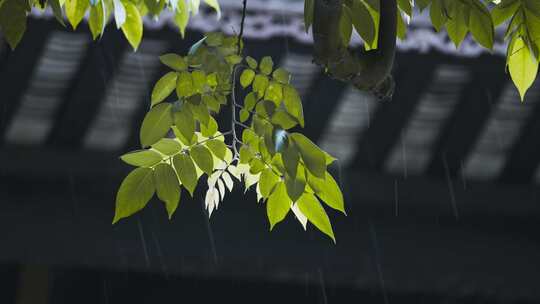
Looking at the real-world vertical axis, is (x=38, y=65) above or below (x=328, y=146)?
above

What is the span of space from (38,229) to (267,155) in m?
5.24

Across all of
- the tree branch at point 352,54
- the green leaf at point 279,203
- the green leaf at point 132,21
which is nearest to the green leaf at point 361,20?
the tree branch at point 352,54

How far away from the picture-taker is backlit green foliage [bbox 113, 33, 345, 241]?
1534 mm

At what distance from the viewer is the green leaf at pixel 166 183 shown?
1.61 m

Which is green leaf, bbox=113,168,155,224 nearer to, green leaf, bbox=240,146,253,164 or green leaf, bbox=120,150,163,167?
green leaf, bbox=120,150,163,167

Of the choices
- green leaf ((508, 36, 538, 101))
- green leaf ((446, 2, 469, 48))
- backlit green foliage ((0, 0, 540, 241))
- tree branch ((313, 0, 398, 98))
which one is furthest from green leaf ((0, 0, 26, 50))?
green leaf ((508, 36, 538, 101))

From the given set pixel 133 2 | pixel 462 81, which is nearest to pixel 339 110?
pixel 462 81

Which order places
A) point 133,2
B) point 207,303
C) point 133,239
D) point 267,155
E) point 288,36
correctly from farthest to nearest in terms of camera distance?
point 207,303
point 133,239
point 288,36
point 133,2
point 267,155

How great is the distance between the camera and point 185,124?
161 cm

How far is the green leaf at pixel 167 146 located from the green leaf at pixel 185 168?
1cm

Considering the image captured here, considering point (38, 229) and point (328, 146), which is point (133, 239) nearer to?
point (38, 229)

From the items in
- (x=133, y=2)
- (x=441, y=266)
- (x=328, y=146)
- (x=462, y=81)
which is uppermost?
(x=133, y=2)

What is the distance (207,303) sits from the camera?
7.59 metres

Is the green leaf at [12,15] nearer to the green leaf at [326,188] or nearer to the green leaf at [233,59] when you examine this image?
the green leaf at [233,59]
